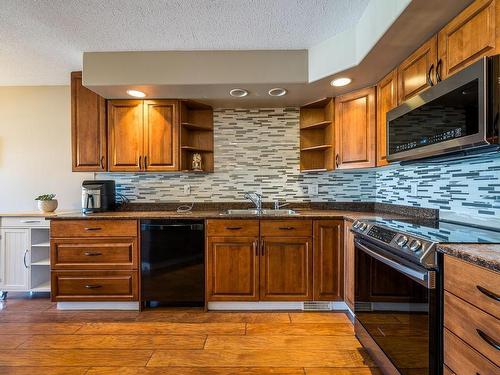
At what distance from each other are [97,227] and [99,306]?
739 millimetres

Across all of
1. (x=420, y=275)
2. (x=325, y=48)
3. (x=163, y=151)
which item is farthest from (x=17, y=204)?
(x=420, y=275)

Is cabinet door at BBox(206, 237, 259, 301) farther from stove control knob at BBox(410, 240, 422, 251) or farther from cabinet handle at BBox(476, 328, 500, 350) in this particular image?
cabinet handle at BBox(476, 328, 500, 350)

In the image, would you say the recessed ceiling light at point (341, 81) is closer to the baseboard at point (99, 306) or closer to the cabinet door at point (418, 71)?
the cabinet door at point (418, 71)

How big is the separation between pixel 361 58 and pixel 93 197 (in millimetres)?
2639

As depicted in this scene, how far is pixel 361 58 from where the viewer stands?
2055 mm

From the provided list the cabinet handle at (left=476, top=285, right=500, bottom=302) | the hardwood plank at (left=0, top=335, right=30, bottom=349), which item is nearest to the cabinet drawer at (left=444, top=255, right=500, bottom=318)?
the cabinet handle at (left=476, top=285, right=500, bottom=302)

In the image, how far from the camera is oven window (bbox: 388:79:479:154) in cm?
129

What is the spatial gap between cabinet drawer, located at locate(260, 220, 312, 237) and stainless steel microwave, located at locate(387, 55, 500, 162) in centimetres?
96

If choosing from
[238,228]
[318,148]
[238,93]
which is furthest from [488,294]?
[238,93]

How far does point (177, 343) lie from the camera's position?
208 cm

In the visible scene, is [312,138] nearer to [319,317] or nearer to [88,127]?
[319,317]

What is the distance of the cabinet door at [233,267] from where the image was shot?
2555 mm

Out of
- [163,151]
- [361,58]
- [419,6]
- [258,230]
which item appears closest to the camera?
[419,6]

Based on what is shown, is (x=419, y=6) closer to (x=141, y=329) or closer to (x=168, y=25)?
(x=168, y=25)
